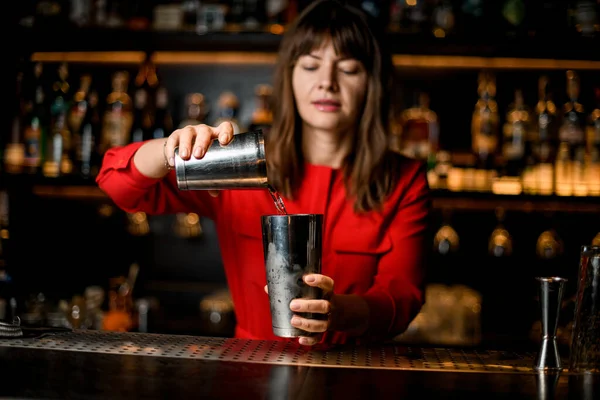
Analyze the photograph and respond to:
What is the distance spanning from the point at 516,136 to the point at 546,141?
0.37 ft

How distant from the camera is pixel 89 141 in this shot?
2.85m

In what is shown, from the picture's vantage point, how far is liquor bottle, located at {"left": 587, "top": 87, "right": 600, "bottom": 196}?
2.74 meters

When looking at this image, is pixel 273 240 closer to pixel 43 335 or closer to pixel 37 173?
pixel 43 335

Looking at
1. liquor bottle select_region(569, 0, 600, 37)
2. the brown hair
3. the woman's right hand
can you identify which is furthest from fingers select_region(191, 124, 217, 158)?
liquor bottle select_region(569, 0, 600, 37)

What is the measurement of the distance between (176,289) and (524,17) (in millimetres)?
1766

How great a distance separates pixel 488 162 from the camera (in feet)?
9.16

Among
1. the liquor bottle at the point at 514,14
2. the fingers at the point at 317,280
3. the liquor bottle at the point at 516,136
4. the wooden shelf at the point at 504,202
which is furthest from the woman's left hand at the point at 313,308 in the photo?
the liquor bottle at the point at 514,14

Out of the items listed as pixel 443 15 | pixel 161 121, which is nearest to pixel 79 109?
pixel 161 121

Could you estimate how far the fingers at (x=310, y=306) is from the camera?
117cm

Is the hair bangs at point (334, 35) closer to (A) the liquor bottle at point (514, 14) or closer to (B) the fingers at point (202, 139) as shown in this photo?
(B) the fingers at point (202, 139)

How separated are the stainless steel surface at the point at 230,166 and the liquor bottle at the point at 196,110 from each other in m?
1.70

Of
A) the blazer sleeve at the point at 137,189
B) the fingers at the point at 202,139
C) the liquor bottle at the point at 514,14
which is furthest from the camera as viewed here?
the liquor bottle at the point at 514,14

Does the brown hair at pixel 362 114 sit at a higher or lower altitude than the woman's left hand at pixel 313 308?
higher

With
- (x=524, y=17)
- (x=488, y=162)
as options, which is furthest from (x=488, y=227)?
(x=524, y=17)
